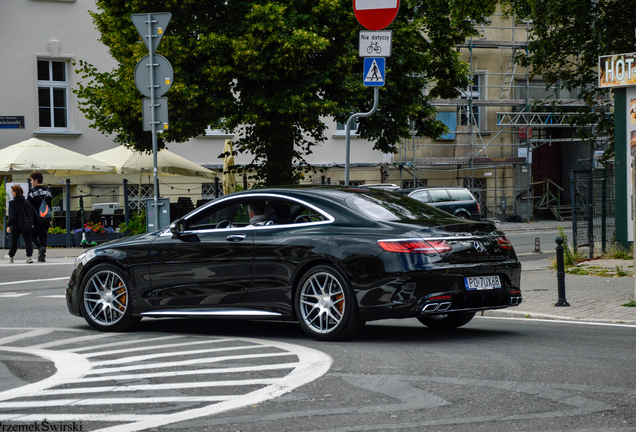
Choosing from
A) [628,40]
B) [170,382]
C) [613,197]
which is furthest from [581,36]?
[170,382]

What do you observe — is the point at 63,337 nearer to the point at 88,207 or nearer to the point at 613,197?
the point at 613,197

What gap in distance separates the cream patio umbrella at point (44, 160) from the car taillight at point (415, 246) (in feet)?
56.3

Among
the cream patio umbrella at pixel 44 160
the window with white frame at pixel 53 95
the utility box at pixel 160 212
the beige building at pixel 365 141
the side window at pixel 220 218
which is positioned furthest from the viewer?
the window with white frame at pixel 53 95

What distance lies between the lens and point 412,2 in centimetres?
2250

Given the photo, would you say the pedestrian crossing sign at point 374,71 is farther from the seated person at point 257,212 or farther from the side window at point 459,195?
the side window at point 459,195

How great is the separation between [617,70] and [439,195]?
1268cm

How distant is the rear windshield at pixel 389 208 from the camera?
7996 mm

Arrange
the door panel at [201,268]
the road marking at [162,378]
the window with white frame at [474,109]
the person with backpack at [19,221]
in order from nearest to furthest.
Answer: the road marking at [162,378] < the door panel at [201,268] < the person with backpack at [19,221] < the window with white frame at [474,109]

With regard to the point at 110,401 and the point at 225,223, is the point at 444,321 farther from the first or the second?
the point at 110,401

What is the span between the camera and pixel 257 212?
857cm

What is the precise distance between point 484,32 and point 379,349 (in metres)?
32.1

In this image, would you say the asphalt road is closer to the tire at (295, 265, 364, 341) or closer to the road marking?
the road marking

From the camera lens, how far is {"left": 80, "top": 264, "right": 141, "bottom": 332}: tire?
902 cm

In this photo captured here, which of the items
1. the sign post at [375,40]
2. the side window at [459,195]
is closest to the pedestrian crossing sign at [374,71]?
the sign post at [375,40]
